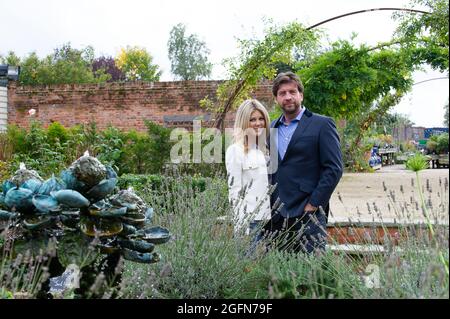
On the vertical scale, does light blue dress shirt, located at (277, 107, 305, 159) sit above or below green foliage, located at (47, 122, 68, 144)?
below

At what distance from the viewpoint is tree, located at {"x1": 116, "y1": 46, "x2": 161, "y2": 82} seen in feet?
125

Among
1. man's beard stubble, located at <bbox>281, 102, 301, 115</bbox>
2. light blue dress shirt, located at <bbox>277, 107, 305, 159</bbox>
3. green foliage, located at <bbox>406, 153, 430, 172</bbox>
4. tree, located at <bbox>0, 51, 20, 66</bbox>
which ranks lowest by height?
green foliage, located at <bbox>406, 153, 430, 172</bbox>

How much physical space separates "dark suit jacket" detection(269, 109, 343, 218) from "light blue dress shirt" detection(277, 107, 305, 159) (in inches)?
2.0

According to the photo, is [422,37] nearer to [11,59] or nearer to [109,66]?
[11,59]

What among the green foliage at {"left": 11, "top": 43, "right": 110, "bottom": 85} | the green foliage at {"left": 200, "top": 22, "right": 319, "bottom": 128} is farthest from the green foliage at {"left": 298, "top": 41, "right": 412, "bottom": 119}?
the green foliage at {"left": 11, "top": 43, "right": 110, "bottom": 85}

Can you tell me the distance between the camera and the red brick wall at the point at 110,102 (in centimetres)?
1387

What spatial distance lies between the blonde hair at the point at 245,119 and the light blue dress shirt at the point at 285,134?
0.09m

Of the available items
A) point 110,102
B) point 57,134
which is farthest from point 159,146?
point 110,102

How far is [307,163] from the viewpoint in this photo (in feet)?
10.2

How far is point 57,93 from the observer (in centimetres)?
1488

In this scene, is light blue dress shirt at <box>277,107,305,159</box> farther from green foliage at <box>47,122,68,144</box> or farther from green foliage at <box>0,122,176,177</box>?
green foliage at <box>47,122,68,144</box>

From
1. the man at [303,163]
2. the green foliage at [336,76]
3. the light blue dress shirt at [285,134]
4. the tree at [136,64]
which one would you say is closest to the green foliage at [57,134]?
the green foliage at [336,76]

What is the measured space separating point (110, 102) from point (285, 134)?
38.7ft

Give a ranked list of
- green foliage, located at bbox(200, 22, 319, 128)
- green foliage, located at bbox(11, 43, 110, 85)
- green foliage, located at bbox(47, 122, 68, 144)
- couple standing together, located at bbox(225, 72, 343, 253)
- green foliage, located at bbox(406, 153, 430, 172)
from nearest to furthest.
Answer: green foliage, located at bbox(406, 153, 430, 172) → couple standing together, located at bbox(225, 72, 343, 253) → green foliage, located at bbox(200, 22, 319, 128) → green foliage, located at bbox(47, 122, 68, 144) → green foliage, located at bbox(11, 43, 110, 85)
